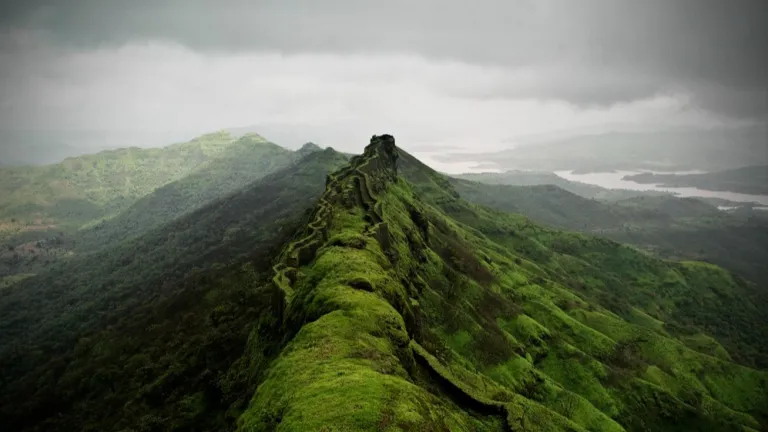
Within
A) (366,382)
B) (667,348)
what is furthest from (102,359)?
(667,348)

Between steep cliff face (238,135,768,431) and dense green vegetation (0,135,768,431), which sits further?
dense green vegetation (0,135,768,431)

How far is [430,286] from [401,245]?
11143 millimetres

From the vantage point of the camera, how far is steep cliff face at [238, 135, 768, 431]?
97.6 ft

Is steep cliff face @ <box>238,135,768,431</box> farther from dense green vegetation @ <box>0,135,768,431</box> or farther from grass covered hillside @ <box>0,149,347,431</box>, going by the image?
grass covered hillside @ <box>0,149,347,431</box>

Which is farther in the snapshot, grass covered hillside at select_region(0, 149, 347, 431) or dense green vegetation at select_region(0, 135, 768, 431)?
grass covered hillside at select_region(0, 149, 347, 431)

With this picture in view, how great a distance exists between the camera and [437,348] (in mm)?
56531

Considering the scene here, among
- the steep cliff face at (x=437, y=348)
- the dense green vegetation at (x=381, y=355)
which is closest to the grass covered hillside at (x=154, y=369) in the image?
the dense green vegetation at (x=381, y=355)

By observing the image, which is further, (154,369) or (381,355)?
(154,369)

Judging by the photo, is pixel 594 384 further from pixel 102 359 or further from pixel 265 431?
pixel 102 359

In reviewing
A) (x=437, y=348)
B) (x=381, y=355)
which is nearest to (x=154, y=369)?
(x=437, y=348)

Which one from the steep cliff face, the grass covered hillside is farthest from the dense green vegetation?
the grass covered hillside

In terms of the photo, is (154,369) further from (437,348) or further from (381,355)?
(381,355)

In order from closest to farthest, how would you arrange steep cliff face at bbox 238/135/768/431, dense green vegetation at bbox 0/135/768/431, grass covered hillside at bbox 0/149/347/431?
steep cliff face at bbox 238/135/768/431, dense green vegetation at bbox 0/135/768/431, grass covered hillside at bbox 0/149/347/431

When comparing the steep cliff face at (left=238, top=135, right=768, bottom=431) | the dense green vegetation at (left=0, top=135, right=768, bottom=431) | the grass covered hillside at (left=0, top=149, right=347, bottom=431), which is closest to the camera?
the steep cliff face at (left=238, top=135, right=768, bottom=431)
